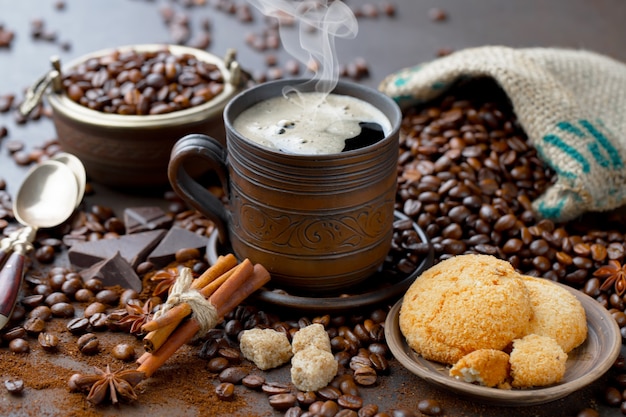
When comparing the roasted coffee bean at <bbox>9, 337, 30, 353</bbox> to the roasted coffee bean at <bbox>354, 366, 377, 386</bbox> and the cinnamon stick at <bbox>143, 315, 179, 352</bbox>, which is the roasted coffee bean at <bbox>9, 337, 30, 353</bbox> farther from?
the roasted coffee bean at <bbox>354, 366, 377, 386</bbox>

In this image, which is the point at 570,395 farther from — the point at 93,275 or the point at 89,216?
the point at 89,216

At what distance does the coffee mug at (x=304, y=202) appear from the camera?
1.44 meters

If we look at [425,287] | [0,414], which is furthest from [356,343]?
[0,414]

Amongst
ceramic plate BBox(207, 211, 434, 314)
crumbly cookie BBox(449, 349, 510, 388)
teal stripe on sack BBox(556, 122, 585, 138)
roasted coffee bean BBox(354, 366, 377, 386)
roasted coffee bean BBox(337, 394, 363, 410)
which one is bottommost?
roasted coffee bean BBox(354, 366, 377, 386)

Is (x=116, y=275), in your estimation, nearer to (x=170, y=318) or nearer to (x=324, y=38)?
(x=170, y=318)

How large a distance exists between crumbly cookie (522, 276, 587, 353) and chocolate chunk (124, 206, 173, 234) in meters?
0.91

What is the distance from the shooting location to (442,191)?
6.18ft

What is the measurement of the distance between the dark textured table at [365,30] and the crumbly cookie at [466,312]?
1.25 metres

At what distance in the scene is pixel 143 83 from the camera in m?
2.03

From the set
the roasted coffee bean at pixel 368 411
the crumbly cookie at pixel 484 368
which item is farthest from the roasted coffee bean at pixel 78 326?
the crumbly cookie at pixel 484 368

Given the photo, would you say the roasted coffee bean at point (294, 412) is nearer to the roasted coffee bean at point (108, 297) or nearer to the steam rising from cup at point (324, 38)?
the roasted coffee bean at point (108, 297)

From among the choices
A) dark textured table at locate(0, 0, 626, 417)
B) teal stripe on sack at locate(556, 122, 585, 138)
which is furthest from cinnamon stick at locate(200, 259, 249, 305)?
dark textured table at locate(0, 0, 626, 417)

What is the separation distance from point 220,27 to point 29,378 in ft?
6.07

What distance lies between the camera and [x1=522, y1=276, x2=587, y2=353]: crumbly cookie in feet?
4.59
